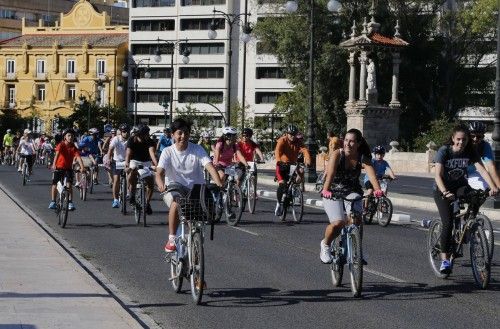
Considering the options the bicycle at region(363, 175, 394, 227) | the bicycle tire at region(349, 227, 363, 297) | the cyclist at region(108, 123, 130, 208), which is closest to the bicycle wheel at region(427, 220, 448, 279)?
the bicycle tire at region(349, 227, 363, 297)

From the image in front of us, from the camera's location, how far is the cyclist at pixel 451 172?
40.4 feet

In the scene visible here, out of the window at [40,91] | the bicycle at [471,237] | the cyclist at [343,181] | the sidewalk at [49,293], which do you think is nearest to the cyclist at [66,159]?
the sidewalk at [49,293]

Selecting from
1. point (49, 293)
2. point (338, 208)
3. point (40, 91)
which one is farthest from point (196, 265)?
point (40, 91)

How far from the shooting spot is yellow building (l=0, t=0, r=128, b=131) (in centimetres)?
11300

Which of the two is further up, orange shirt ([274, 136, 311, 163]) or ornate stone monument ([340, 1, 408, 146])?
ornate stone monument ([340, 1, 408, 146])

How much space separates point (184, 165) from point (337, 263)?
6.33 ft

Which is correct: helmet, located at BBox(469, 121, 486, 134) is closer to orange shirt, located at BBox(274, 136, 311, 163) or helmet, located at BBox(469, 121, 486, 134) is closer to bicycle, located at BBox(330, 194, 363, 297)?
bicycle, located at BBox(330, 194, 363, 297)

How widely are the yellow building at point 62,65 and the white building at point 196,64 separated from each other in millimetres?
2667

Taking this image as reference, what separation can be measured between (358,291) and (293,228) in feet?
29.1

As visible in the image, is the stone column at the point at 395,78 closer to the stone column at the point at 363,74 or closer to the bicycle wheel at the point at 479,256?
the stone column at the point at 363,74

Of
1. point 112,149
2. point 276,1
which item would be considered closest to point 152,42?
point 276,1

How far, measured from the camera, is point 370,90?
57.8m

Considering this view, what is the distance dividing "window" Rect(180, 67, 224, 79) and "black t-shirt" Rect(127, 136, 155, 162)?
86084 millimetres

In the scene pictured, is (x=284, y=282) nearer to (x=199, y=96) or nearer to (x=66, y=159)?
(x=66, y=159)
